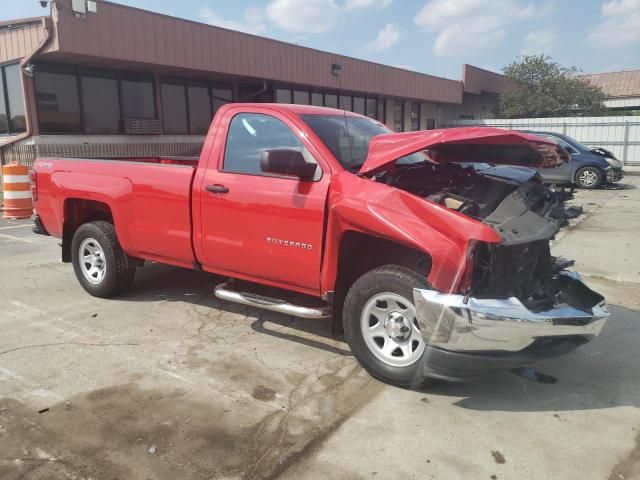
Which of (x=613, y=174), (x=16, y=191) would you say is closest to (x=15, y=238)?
(x=16, y=191)

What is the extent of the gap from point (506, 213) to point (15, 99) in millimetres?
14378

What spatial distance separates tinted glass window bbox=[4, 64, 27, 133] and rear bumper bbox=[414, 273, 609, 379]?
44.7 ft

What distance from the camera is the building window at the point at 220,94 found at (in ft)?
60.0

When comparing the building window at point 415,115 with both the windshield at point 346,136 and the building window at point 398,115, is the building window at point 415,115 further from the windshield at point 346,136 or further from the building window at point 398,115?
the windshield at point 346,136

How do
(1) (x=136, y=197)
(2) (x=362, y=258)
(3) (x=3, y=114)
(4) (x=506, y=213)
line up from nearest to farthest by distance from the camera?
(4) (x=506, y=213) < (2) (x=362, y=258) < (1) (x=136, y=197) < (3) (x=3, y=114)

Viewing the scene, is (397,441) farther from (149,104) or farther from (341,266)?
(149,104)

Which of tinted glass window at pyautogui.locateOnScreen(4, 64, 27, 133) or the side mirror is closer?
the side mirror

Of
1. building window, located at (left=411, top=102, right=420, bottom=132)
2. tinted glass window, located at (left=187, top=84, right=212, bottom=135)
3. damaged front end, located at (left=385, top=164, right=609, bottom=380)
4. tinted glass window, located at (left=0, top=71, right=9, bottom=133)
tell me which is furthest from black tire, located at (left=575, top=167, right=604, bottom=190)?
tinted glass window, located at (left=0, top=71, right=9, bottom=133)

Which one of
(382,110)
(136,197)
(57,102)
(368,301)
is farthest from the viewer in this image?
(382,110)

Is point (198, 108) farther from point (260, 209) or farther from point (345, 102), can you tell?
point (260, 209)

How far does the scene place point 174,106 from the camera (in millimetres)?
17078

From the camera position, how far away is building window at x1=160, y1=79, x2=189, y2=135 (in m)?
16.7

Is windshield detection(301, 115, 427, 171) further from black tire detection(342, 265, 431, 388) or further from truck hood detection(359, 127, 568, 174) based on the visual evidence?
black tire detection(342, 265, 431, 388)

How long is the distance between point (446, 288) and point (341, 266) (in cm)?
91
